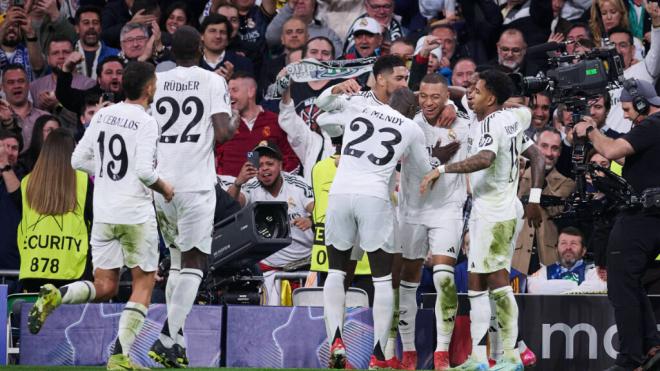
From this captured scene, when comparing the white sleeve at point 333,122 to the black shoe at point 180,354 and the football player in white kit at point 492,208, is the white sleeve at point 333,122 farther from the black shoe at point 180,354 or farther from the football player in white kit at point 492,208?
the black shoe at point 180,354

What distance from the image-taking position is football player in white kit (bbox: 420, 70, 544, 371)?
1094 centimetres

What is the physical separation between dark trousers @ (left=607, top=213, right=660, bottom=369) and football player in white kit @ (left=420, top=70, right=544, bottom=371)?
88 centimetres

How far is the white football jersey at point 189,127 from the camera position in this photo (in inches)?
421

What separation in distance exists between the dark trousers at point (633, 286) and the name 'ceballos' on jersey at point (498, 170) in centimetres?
101

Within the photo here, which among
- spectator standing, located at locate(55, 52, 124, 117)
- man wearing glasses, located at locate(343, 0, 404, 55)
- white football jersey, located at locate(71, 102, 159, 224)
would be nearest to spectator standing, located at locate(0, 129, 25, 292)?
spectator standing, located at locate(55, 52, 124, 117)

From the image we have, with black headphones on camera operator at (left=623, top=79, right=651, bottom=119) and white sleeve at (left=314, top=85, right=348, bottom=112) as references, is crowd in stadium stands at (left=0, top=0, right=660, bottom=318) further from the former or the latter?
black headphones on camera operator at (left=623, top=79, right=651, bottom=119)

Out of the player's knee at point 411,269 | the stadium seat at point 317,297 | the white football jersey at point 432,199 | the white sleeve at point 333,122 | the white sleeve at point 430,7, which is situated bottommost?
the stadium seat at point 317,297

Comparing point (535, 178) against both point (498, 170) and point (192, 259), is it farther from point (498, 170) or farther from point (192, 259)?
point (192, 259)

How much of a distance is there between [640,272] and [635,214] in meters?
0.46

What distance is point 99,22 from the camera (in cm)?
1722

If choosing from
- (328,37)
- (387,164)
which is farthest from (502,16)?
(387,164)

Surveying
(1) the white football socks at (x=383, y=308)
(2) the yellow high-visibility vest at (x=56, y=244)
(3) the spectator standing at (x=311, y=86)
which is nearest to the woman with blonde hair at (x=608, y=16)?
(3) the spectator standing at (x=311, y=86)

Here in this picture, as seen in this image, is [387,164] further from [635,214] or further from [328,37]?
[328,37]

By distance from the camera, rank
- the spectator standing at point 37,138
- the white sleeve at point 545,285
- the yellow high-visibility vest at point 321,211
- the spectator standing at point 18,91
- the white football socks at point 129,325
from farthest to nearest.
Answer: the spectator standing at point 18,91 < the spectator standing at point 37,138 < the white sleeve at point 545,285 < the yellow high-visibility vest at point 321,211 < the white football socks at point 129,325
